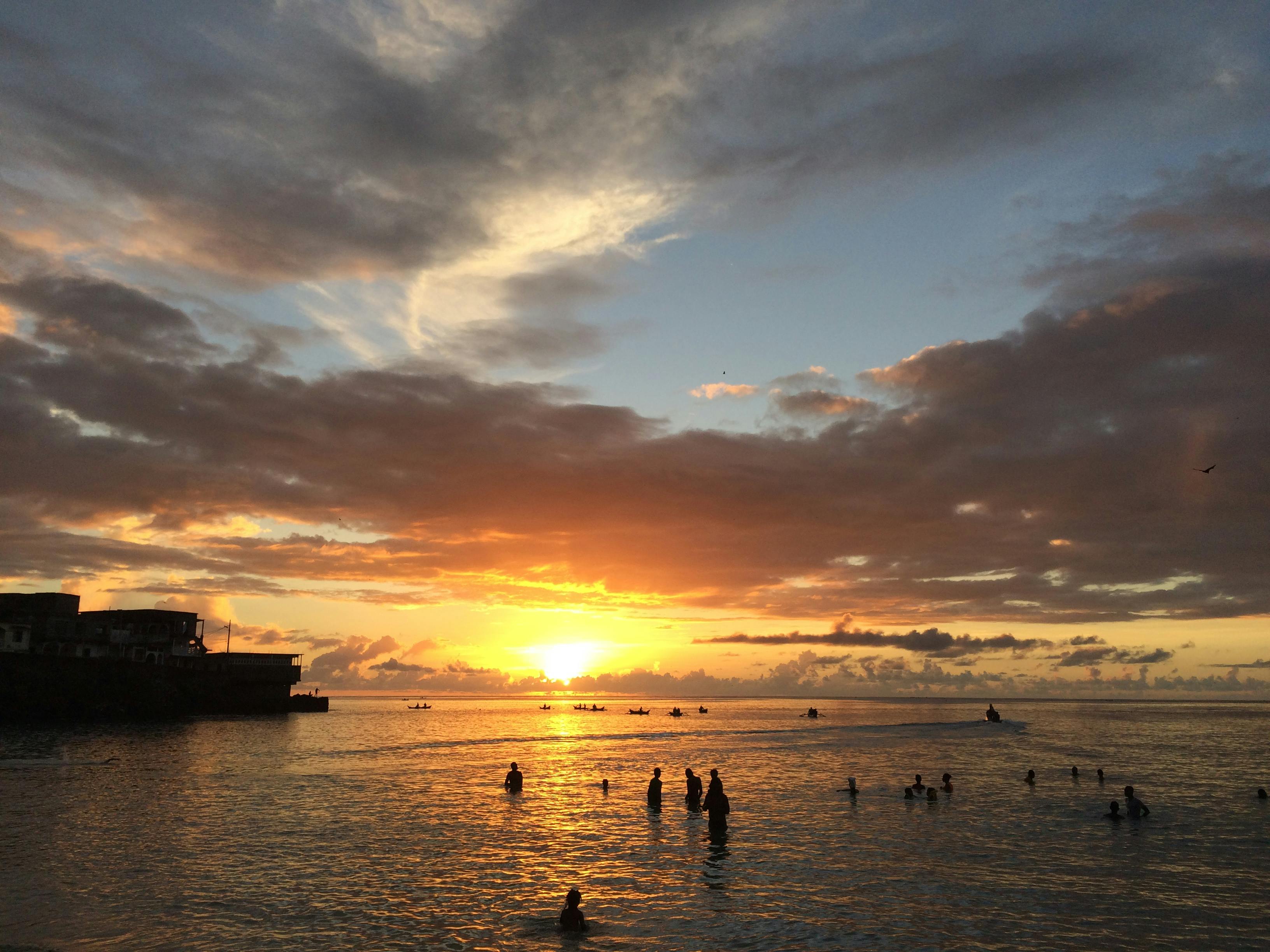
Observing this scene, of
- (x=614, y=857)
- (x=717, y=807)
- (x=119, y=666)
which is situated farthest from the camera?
(x=119, y=666)

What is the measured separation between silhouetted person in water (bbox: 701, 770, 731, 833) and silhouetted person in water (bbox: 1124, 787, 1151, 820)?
73.2ft

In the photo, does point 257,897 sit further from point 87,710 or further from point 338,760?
point 87,710

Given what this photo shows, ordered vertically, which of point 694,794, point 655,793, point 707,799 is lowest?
point 694,794

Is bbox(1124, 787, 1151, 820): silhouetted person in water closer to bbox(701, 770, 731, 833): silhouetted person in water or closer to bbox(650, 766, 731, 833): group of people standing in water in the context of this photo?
bbox(650, 766, 731, 833): group of people standing in water

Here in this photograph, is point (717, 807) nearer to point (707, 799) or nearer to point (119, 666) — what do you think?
point (707, 799)

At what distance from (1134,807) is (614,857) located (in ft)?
96.8

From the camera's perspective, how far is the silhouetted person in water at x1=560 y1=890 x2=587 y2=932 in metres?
24.3

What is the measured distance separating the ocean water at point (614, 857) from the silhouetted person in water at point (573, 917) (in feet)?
1.75

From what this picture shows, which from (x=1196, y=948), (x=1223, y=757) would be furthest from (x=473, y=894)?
(x=1223, y=757)

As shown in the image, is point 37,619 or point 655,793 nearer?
point 655,793

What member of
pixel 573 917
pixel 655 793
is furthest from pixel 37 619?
pixel 573 917

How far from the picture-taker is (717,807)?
4006cm

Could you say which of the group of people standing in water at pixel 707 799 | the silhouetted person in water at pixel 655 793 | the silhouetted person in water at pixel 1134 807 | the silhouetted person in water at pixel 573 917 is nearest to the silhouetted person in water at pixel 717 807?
the group of people standing in water at pixel 707 799

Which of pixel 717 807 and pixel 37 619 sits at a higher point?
pixel 37 619
